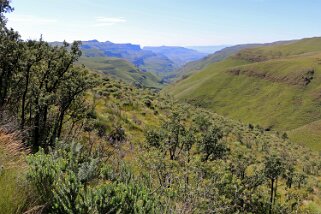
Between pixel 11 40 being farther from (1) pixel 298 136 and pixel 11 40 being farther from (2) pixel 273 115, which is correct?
(2) pixel 273 115

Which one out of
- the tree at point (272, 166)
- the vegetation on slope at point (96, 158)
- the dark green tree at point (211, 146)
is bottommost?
the tree at point (272, 166)

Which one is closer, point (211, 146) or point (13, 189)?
point (13, 189)

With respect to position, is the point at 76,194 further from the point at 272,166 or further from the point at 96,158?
the point at 272,166

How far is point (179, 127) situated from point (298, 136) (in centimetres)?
11481

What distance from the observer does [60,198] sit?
5.54 metres

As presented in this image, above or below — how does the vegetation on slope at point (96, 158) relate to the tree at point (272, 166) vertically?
above

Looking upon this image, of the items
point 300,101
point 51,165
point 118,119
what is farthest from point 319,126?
point 51,165

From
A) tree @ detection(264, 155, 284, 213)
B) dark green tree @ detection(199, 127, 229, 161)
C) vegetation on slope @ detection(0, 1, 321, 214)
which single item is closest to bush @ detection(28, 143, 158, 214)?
vegetation on slope @ detection(0, 1, 321, 214)

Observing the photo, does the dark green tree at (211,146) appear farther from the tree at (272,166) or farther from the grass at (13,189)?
the grass at (13,189)

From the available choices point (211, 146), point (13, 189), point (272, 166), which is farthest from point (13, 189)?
point (272, 166)

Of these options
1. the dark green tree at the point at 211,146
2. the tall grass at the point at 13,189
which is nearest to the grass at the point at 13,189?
the tall grass at the point at 13,189

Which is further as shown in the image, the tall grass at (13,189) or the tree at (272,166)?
the tree at (272,166)

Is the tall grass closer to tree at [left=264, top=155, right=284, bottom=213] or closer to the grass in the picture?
the grass

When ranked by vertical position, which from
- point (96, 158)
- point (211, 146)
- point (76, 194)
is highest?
point (76, 194)
